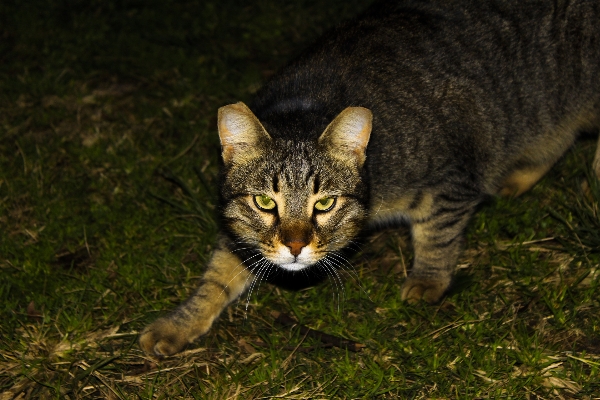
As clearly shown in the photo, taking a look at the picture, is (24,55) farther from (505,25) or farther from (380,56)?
(505,25)

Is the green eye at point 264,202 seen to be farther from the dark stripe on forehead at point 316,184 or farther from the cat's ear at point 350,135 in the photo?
the cat's ear at point 350,135

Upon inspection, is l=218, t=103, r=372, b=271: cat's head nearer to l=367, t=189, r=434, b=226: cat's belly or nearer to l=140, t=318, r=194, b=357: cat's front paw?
l=367, t=189, r=434, b=226: cat's belly


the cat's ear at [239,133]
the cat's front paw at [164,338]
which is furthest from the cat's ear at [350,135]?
the cat's front paw at [164,338]

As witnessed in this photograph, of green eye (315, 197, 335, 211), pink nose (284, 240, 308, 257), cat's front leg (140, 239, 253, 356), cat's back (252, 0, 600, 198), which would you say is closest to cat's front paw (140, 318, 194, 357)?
cat's front leg (140, 239, 253, 356)

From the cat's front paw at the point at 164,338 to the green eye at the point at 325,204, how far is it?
100cm

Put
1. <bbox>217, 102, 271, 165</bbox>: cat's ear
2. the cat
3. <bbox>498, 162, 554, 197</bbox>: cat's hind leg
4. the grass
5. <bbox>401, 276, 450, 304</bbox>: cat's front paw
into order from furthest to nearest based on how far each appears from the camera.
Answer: <bbox>498, 162, 554, 197</bbox>: cat's hind leg, <bbox>401, 276, 450, 304</bbox>: cat's front paw, the grass, the cat, <bbox>217, 102, 271, 165</bbox>: cat's ear

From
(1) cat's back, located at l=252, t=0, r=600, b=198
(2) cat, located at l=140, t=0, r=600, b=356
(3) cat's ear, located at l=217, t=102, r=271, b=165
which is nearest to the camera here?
(3) cat's ear, located at l=217, t=102, r=271, b=165

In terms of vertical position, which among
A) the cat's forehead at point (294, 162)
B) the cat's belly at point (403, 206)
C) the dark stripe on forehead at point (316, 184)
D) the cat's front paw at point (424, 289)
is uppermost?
the cat's forehead at point (294, 162)

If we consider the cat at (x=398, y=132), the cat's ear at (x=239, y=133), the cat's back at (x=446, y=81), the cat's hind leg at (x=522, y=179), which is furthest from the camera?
the cat's hind leg at (x=522, y=179)

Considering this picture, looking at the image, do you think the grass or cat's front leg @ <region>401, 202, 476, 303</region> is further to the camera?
cat's front leg @ <region>401, 202, 476, 303</region>

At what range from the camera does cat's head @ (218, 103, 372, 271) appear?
3586 millimetres

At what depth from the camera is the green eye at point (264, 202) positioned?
3641 mm

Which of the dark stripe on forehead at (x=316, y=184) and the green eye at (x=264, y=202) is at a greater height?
the dark stripe on forehead at (x=316, y=184)

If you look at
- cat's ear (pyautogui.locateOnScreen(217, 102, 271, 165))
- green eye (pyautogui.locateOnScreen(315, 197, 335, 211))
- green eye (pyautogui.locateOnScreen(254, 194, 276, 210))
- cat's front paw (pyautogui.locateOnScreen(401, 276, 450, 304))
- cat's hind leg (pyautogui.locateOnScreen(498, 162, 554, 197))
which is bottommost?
cat's front paw (pyautogui.locateOnScreen(401, 276, 450, 304))
